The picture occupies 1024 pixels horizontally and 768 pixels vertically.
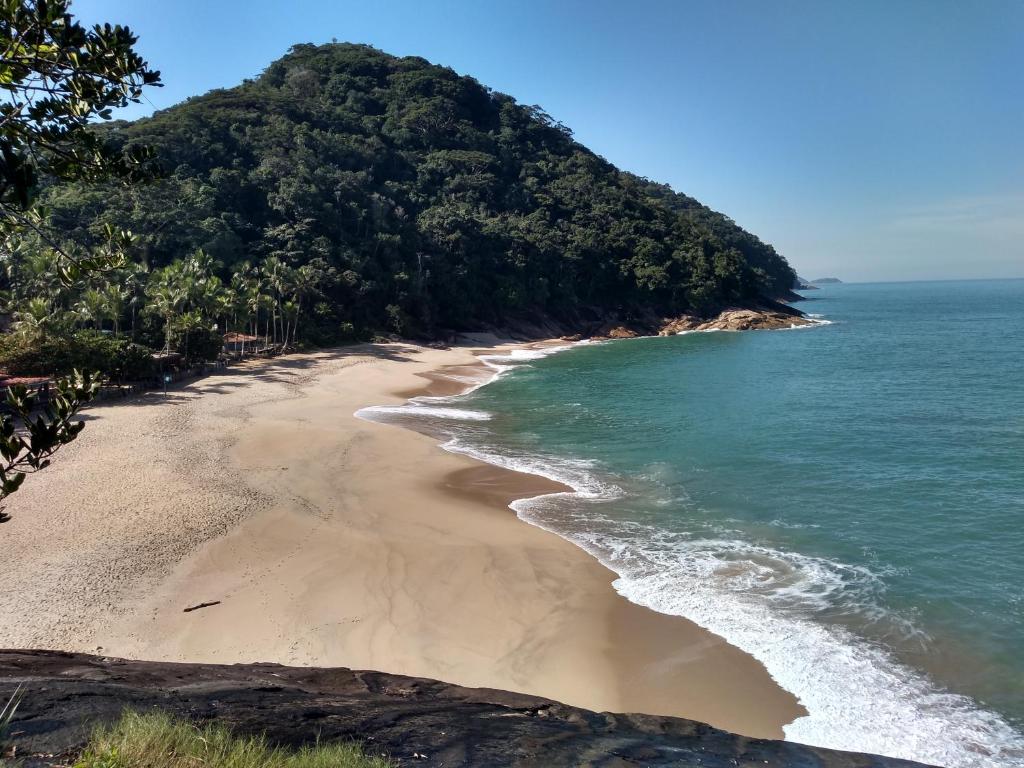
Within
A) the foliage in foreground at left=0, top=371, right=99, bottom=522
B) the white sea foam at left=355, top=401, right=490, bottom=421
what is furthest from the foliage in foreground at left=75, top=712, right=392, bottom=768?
the white sea foam at left=355, top=401, right=490, bottom=421

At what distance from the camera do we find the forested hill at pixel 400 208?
54688mm

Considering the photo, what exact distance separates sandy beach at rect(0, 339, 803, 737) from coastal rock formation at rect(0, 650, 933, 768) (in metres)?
2.41

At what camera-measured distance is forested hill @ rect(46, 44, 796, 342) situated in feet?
179

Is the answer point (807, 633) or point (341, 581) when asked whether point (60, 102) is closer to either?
point (341, 581)

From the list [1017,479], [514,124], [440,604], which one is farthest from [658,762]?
[514,124]

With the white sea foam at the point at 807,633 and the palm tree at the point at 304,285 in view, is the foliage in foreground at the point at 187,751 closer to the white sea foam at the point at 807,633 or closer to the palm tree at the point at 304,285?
the white sea foam at the point at 807,633

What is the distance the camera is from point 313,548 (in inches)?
557

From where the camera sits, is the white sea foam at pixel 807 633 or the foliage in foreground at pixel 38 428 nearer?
the foliage in foreground at pixel 38 428

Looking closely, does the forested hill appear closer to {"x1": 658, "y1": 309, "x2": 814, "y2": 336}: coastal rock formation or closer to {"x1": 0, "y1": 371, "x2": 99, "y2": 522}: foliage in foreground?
{"x1": 658, "y1": 309, "x2": 814, "y2": 336}: coastal rock formation

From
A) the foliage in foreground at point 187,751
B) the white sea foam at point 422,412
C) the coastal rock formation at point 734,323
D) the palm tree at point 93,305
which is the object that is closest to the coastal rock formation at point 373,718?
the foliage in foreground at point 187,751

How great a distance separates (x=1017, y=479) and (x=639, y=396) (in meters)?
18.3

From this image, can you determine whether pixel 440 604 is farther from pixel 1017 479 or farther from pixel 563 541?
pixel 1017 479

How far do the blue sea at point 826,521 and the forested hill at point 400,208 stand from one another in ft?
95.3

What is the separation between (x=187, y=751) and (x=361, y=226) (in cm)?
6560
